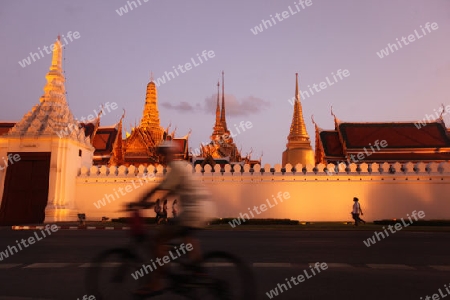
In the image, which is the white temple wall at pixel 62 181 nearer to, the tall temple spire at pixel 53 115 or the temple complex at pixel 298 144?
the tall temple spire at pixel 53 115

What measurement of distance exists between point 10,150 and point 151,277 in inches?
803

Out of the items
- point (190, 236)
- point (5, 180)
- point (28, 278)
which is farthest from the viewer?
point (5, 180)

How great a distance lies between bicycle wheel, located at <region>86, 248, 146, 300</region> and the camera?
4.60m

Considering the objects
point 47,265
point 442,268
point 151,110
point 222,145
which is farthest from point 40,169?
point 222,145

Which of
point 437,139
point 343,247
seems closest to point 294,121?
point 437,139

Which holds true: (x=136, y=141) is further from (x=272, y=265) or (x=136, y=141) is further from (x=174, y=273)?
(x=174, y=273)

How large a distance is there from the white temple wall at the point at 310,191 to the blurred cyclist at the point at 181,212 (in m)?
19.2

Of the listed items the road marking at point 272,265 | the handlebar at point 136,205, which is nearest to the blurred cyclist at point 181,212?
the handlebar at point 136,205

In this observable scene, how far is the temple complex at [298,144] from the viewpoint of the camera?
146 feet

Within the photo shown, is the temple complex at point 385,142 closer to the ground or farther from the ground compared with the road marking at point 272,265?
farther from the ground

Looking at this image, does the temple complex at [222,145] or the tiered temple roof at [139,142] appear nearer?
the tiered temple roof at [139,142]

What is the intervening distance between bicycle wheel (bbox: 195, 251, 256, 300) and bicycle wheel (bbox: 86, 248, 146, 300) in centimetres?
68

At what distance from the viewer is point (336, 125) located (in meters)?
33.1

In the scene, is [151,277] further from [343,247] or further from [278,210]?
[278,210]
